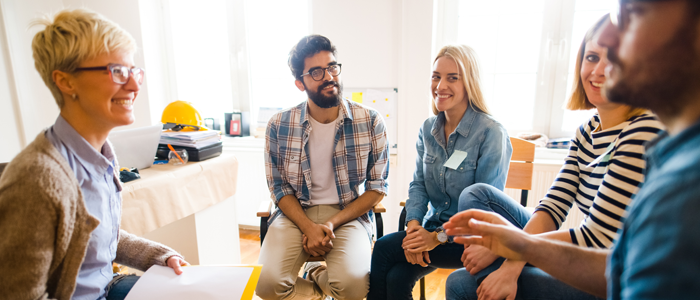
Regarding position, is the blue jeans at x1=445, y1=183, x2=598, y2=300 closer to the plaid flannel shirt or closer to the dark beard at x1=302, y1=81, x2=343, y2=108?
the plaid flannel shirt

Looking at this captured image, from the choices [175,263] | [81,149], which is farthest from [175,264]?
[81,149]

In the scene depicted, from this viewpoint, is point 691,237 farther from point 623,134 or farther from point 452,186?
point 452,186

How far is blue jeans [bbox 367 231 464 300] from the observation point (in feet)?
4.44

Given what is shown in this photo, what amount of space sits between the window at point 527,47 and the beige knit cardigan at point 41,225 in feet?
7.87

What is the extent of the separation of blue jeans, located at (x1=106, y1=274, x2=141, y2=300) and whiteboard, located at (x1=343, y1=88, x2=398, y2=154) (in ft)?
6.04

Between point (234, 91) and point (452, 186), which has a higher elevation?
point (234, 91)

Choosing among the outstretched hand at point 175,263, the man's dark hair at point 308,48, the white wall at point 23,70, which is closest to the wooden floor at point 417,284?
the outstretched hand at point 175,263

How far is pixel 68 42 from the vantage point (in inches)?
33.1

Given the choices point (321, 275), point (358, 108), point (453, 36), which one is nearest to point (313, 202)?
point (321, 275)

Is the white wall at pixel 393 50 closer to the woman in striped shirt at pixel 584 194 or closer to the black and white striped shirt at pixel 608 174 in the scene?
the woman in striped shirt at pixel 584 194

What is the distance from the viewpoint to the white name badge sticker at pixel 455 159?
150 centimetres

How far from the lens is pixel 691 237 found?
0.33 m

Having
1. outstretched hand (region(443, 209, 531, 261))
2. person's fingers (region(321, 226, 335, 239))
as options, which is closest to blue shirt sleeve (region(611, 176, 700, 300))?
outstretched hand (region(443, 209, 531, 261))

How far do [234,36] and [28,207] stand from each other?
2628 mm
